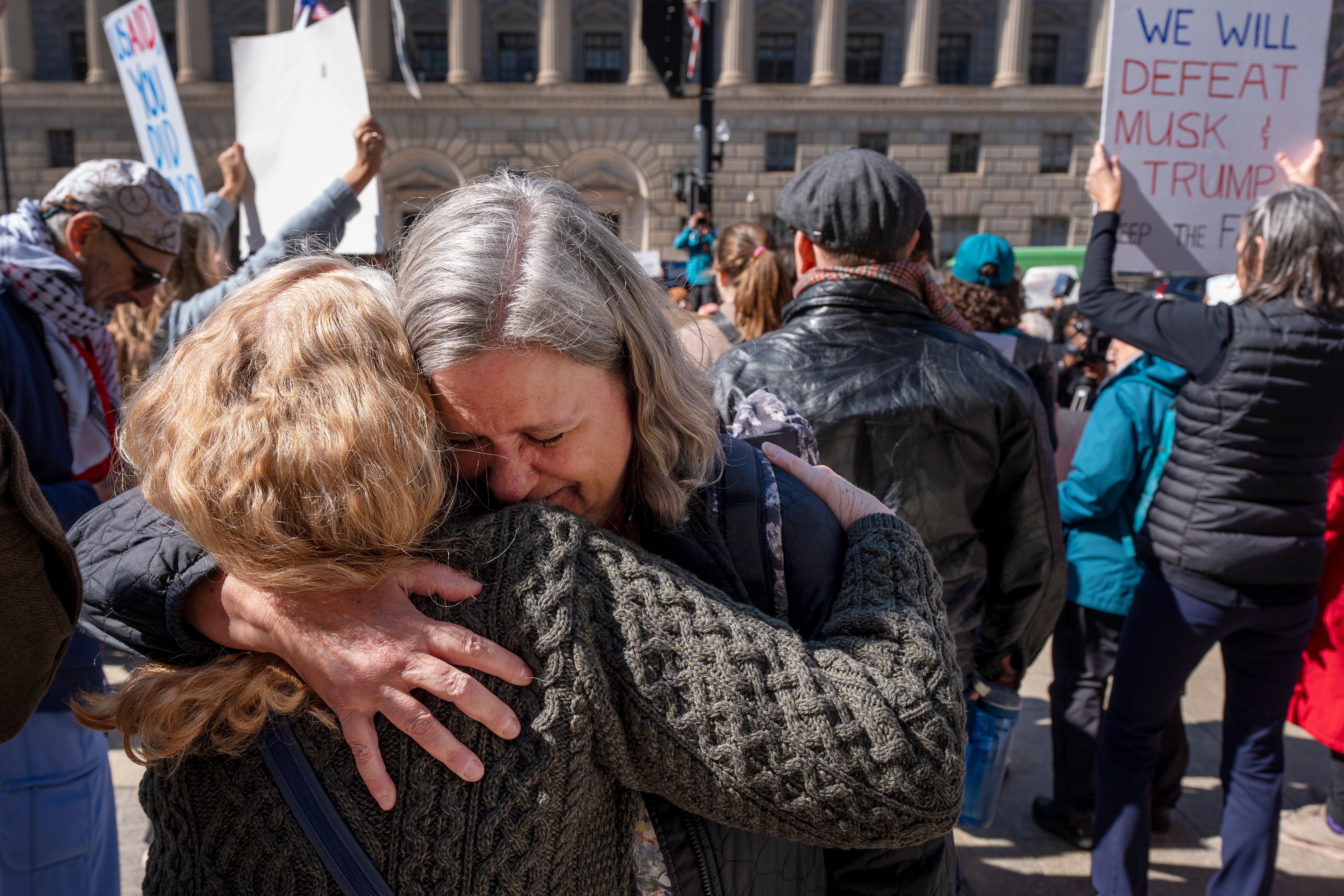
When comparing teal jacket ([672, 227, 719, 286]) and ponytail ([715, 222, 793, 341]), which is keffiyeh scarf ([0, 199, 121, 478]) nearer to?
ponytail ([715, 222, 793, 341])

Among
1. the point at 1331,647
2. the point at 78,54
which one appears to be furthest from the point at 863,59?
the point at 1331,647

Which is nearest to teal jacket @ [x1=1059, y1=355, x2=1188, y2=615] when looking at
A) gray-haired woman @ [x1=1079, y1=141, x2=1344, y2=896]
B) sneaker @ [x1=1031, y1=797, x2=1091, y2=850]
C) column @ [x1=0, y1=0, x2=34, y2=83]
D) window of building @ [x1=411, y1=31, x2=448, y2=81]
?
gray-haired woman @ [x1=1079, y1=141, x2=1344, y2=896]

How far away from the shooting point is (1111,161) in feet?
10.8

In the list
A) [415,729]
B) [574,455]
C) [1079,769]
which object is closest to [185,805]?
[415,729]

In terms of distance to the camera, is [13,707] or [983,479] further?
[983,479]

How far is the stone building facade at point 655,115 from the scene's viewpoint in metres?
28.3

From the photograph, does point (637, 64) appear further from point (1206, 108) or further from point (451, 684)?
point (451, 684)

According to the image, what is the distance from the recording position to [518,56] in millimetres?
30125

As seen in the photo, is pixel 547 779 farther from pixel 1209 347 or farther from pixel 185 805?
pixel 1209 347

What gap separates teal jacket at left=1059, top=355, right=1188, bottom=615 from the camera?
3145 mm

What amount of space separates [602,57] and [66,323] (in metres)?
30.3

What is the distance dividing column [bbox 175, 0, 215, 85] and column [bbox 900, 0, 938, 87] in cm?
2246

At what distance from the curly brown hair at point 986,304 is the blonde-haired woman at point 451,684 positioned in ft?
11.3

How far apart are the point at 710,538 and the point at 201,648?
653 millimetres
